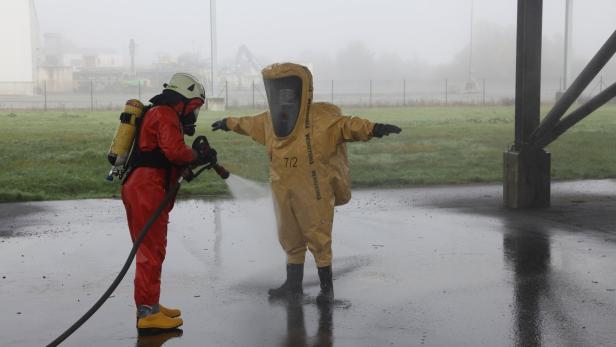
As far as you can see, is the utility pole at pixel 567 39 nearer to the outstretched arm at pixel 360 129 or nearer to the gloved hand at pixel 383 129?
the outstretched arm at pixel 360 129

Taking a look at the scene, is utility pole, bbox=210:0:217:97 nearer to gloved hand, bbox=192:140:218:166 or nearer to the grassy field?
the grassy field

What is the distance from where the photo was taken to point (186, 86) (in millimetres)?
5898

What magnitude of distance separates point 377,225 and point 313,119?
3.78 metres

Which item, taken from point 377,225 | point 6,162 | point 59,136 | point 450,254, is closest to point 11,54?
point 59,136

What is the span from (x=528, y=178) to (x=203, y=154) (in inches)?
245

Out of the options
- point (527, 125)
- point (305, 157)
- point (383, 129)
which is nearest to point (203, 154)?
point (305, 157)

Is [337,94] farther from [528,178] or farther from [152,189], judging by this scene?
[152,189]

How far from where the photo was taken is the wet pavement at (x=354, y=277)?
18.5ft

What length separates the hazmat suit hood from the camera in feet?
21.1

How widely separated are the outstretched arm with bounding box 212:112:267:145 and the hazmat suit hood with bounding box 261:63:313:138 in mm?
213

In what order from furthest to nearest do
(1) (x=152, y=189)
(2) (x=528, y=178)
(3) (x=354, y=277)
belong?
(2) (x=528, y=178) < (3) (x=354, y=277) < (1) (x=152, y=189)

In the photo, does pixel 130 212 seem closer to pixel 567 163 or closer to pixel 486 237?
pixel 486 237

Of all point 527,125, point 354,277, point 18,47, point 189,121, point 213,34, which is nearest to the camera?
point 189,121

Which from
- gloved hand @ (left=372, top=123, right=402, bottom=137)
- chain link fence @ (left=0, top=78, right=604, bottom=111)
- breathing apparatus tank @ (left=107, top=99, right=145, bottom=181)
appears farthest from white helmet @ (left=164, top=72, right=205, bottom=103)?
chain link fence @ (left=0, top=78, right=604, bottom=111)
